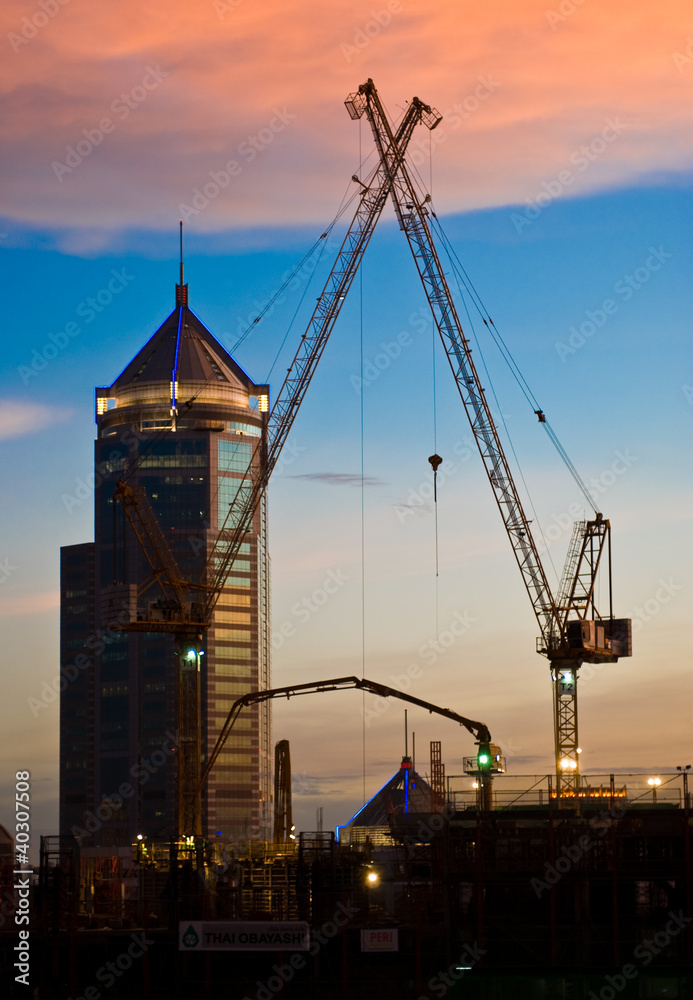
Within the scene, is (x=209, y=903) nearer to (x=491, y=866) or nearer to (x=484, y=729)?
(x=491, y=866)

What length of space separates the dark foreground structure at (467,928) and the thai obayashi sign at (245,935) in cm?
12

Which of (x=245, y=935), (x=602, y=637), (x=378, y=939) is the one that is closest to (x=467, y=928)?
(x=378, y=939)

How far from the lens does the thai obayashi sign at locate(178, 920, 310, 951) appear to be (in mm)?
81250

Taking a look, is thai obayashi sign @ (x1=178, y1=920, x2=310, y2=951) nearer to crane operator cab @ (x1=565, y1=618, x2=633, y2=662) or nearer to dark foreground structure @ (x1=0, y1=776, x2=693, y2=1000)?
dark foreground structure @ (x1=0, y1=776, x2=693, y2=1000)

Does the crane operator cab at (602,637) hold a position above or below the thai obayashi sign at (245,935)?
above

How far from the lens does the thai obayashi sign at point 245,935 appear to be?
81.2 meters

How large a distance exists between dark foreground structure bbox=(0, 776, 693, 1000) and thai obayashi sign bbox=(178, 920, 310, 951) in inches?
4.8

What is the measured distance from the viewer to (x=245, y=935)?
81688mm

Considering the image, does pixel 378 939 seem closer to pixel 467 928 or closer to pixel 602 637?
pixel 467 928

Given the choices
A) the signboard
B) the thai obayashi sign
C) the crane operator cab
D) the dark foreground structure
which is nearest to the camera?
the thai obayashi sign

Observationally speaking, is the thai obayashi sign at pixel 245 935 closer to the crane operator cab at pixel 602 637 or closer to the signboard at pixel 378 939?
the signboard at pixel 378 939

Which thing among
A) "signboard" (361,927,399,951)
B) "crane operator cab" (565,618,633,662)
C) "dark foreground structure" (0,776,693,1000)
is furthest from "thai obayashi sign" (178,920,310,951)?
"crane operator cab" (565,618,633,662)

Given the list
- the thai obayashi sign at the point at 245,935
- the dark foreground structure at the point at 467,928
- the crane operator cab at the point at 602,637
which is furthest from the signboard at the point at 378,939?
the crane operator cab at the point at 602,637

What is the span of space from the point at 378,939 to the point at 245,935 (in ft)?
23.8
